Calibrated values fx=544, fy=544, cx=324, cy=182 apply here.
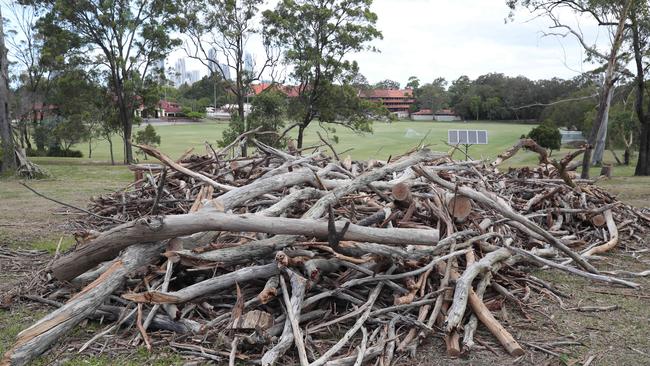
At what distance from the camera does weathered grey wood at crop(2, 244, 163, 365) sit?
11.9 feet

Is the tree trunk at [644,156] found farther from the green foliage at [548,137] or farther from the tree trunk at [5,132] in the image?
the tree trunk at [5,132]

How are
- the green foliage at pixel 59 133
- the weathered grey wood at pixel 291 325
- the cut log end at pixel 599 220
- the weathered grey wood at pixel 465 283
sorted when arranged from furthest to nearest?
the green foliage at pixel 59 133
the cut log end at pixel 599 220
the weathered grey wood at pixel 465 283
the weathered grey wood at pixel 291 325

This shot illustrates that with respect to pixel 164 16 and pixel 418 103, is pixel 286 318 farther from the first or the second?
pixel 418 103

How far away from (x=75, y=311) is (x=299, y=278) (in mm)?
1620

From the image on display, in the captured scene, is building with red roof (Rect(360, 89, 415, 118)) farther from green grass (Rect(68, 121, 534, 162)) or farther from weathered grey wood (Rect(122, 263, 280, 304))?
weathered grey wood (Rect(122, 263, 280, 304))

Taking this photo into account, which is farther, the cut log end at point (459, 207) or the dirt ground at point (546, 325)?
the cut log end at point (459, 207)

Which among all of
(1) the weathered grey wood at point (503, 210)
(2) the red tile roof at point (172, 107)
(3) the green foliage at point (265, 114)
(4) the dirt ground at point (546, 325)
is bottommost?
(4) the dirt ground at point (546, 325)

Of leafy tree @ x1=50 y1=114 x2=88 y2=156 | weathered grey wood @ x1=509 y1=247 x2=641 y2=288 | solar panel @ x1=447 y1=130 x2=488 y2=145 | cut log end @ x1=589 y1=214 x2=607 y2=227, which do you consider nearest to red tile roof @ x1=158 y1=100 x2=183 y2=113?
leafy tree @ x1=50 y1=114 x2=88 y2=156

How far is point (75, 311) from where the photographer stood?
3887mm

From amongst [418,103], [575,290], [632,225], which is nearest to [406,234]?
[575,290]

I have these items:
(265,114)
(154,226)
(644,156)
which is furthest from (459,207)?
(265,114)

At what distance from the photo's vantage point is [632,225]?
7926 millimetres

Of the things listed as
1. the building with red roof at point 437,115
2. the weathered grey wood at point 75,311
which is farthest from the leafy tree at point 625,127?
the building with red roof at point 437,115

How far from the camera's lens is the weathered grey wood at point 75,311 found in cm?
362
